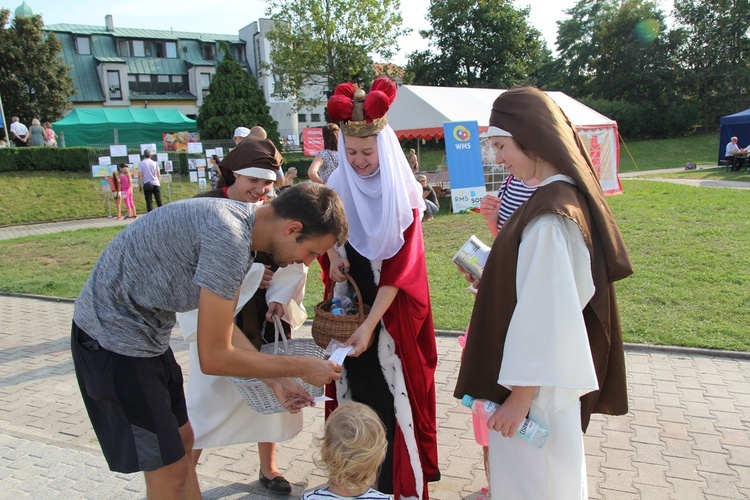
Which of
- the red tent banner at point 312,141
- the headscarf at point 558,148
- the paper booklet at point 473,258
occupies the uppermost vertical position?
the red tent banner at point 312,141

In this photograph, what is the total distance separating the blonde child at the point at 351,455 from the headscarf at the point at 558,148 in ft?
3.33

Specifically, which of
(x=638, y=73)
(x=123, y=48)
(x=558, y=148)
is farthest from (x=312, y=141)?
(x=123, y=48)

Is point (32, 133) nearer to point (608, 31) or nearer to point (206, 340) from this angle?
point (206, 340)

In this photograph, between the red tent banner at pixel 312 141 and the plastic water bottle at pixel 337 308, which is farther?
the red tent banner at pixel 312 141

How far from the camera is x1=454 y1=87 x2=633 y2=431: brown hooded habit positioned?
1763 mm

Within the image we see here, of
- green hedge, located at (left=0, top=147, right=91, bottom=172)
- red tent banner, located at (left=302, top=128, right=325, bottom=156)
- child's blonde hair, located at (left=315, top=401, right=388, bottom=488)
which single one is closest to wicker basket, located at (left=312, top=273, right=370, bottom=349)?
child's blonde hair, located at (left=315, top=401, right=388, bottom=488)

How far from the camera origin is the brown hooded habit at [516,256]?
176cm

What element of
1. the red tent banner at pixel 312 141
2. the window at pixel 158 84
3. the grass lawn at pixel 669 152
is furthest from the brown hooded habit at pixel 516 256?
the window at pixel 158 84

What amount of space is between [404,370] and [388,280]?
17.9 inches

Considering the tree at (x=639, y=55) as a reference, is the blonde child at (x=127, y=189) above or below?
below

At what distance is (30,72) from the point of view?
31.1 metres

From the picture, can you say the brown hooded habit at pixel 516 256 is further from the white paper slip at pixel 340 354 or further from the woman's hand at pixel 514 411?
the white paper slip at pixel 340 354

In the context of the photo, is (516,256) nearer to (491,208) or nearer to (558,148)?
(558,148)

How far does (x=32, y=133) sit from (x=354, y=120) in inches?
876
